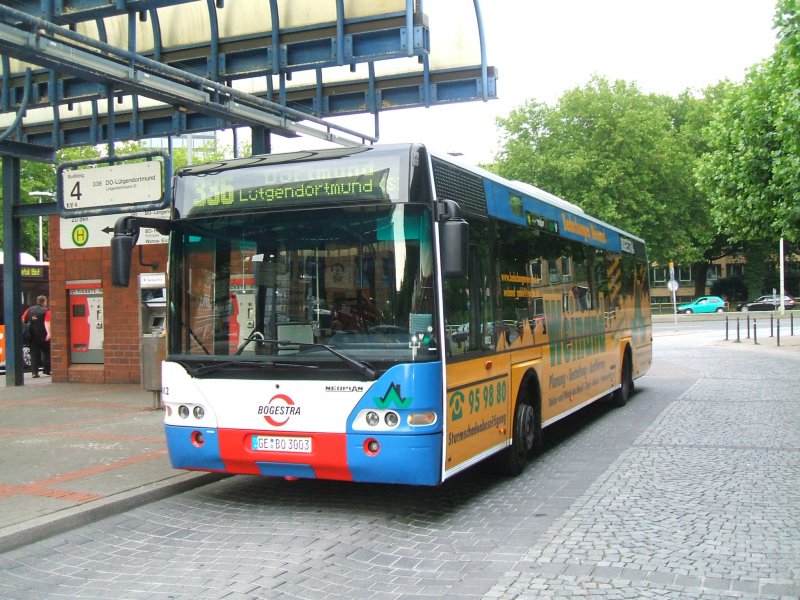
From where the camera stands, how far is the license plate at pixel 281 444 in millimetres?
6469

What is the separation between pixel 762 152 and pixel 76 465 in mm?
20850

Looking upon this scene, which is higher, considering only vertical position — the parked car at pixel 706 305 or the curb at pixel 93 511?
the parked car at pixel 706 305

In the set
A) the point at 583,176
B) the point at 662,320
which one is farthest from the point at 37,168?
the point at 662,320

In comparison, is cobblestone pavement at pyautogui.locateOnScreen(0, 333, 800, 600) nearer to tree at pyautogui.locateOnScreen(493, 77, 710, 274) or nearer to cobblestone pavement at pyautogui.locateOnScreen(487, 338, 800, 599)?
cobblestone pavement at pyautogui.locateOnScreen(487, 338, 800, 599)

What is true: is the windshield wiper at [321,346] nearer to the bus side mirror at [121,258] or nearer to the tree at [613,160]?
the bus side mirror at [121,258]

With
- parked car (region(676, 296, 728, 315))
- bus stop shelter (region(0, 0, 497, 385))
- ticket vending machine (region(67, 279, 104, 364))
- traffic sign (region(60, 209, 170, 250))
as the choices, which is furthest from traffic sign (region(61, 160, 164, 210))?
parked car (region(676, 296, 728, 315))

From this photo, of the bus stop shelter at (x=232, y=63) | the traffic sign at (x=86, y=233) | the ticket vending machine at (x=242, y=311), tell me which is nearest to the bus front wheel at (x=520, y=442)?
the ticket vending machine at (x=242, y=311)

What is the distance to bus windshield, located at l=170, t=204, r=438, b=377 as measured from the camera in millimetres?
6340

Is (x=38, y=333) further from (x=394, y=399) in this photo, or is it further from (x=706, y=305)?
(x=706, y=305)

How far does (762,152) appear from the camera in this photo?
77.0ft

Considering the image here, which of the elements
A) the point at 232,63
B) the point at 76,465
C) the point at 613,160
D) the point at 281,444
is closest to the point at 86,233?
the point at 232,63

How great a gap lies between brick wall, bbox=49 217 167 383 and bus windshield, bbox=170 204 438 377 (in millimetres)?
9069

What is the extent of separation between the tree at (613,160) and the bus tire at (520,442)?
42303 millimetres

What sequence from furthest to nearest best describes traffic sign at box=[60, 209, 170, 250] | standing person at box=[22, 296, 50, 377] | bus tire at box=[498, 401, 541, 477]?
standing person at box=[22, 296, 50, 377] → traffic sign at box=[60, 209, 170, 250] → bus tire at box=[498, 401, 541, 477]
